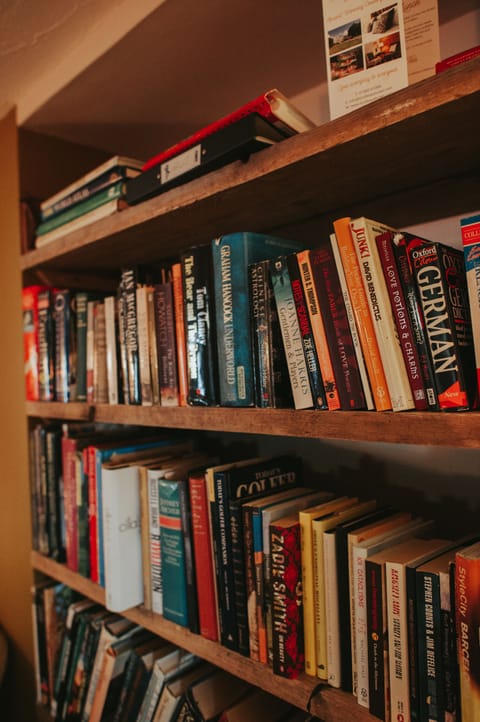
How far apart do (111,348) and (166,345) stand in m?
0.22

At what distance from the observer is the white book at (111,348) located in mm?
1092

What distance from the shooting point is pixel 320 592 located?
72 centimetres

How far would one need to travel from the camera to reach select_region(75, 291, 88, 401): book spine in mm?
1196

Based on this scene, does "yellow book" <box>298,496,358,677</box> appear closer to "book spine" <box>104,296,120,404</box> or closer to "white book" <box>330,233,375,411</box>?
"white book" <box>330,233,375,411</box>

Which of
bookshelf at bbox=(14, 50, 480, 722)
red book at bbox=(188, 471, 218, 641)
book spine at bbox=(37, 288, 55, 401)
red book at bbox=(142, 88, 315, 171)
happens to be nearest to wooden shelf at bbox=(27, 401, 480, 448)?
bookshelf at bbox=(14, 50, 480, 722)

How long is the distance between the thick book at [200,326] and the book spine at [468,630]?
1.48 ft

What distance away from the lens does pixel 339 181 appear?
798 mm

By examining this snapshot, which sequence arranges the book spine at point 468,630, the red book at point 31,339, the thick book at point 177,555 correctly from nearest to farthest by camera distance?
1. the book spine at point 468,630
2. the thick book at point 177,555
3. the red book at point 31,339

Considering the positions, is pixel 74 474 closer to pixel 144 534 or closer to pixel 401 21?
pixel 144 534

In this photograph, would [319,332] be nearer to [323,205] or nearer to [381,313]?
[381,313]

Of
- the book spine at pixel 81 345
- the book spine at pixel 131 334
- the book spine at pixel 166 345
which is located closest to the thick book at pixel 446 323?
the book spine at pixel 166 345

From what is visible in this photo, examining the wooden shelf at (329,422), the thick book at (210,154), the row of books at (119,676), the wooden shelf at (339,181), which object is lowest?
the row of books at (119,676)

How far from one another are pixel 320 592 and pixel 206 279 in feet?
1.69

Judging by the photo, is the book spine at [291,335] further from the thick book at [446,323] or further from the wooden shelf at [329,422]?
the thick book at [446,323]
